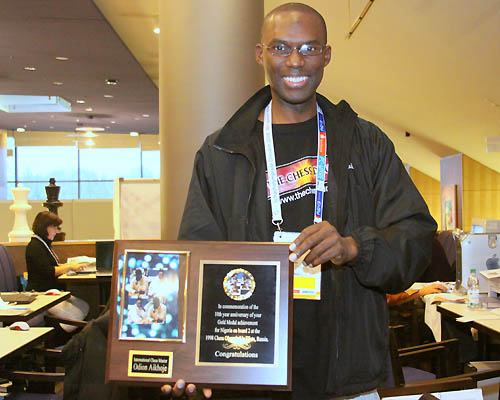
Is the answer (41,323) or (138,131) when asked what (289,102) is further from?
(138,131)

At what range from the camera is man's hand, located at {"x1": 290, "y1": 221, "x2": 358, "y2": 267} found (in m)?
1.22

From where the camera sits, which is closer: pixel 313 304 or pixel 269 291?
pixel 269 291

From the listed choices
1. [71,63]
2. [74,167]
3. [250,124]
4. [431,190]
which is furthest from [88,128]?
[250,124]

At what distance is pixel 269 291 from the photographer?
1.26m

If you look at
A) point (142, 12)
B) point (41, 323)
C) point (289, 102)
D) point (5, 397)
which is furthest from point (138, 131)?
point (289, 102)

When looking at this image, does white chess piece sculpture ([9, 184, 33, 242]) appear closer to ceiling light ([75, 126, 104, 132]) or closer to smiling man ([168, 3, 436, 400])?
smiling man ([168, 3, 436, 400])

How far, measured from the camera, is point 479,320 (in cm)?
356

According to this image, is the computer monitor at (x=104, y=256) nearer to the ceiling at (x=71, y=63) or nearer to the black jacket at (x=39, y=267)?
the black jacket at (x=39, y=267)

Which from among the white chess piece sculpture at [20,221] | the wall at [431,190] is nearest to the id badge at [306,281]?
the white chess piece sculpture at [20,221]

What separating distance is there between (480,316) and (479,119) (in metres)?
7.84

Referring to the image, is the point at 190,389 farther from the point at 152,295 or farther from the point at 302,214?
the point at 302,214

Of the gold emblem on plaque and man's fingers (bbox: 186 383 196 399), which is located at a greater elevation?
the gold emblem on plaque

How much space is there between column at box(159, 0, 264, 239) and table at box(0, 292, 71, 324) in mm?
1771

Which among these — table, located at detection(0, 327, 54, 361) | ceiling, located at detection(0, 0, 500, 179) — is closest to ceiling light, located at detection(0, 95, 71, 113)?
ceiling, located at detection(0, 0, 500, 179)
